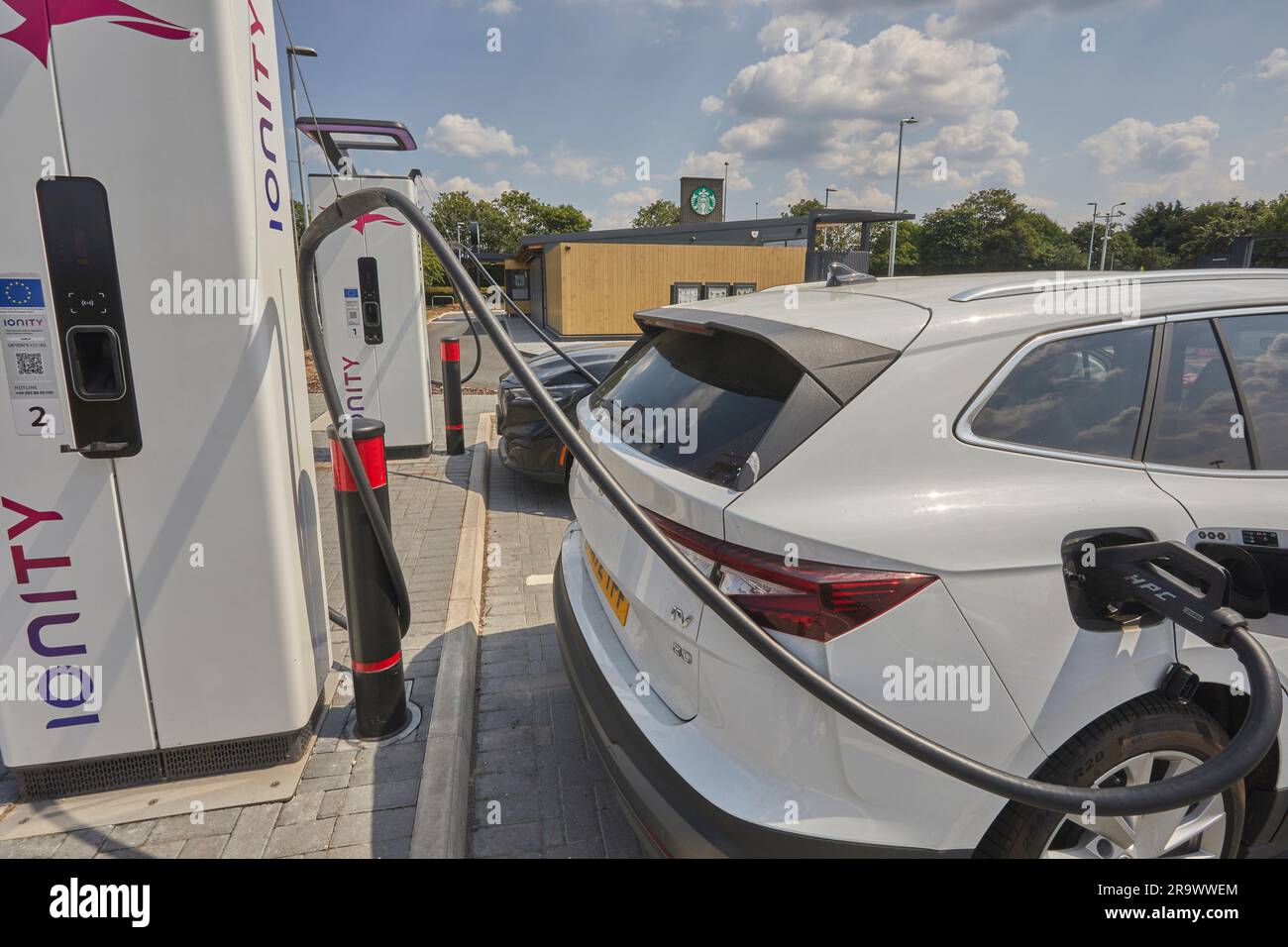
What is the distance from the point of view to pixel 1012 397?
193 cm

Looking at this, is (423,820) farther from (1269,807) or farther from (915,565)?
(1269,807)

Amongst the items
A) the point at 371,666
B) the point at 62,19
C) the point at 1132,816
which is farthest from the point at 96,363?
the point at 1132,816

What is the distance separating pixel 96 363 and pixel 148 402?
190 millimetres

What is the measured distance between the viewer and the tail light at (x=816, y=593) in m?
1.65

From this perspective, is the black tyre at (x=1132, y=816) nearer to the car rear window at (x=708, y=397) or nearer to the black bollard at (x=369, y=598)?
the car rear window at (x=708, y=397)

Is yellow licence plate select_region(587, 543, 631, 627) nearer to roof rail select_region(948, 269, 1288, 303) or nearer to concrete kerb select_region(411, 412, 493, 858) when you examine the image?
concrete kerb select_region(411, 412, 493, 858)

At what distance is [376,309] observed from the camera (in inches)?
297

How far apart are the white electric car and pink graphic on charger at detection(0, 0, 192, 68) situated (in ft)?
6.32

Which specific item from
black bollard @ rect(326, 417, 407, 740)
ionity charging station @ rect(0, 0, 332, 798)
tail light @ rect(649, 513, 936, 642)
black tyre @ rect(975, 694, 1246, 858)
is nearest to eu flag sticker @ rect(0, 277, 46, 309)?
ionity charging station @ rect(0, 0, 332, 798)

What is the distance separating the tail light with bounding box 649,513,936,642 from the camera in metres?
1.65

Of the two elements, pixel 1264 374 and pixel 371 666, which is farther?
pixel 371 666

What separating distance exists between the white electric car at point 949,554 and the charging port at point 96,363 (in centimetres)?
168

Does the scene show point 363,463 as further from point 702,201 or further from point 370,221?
point 702,201
